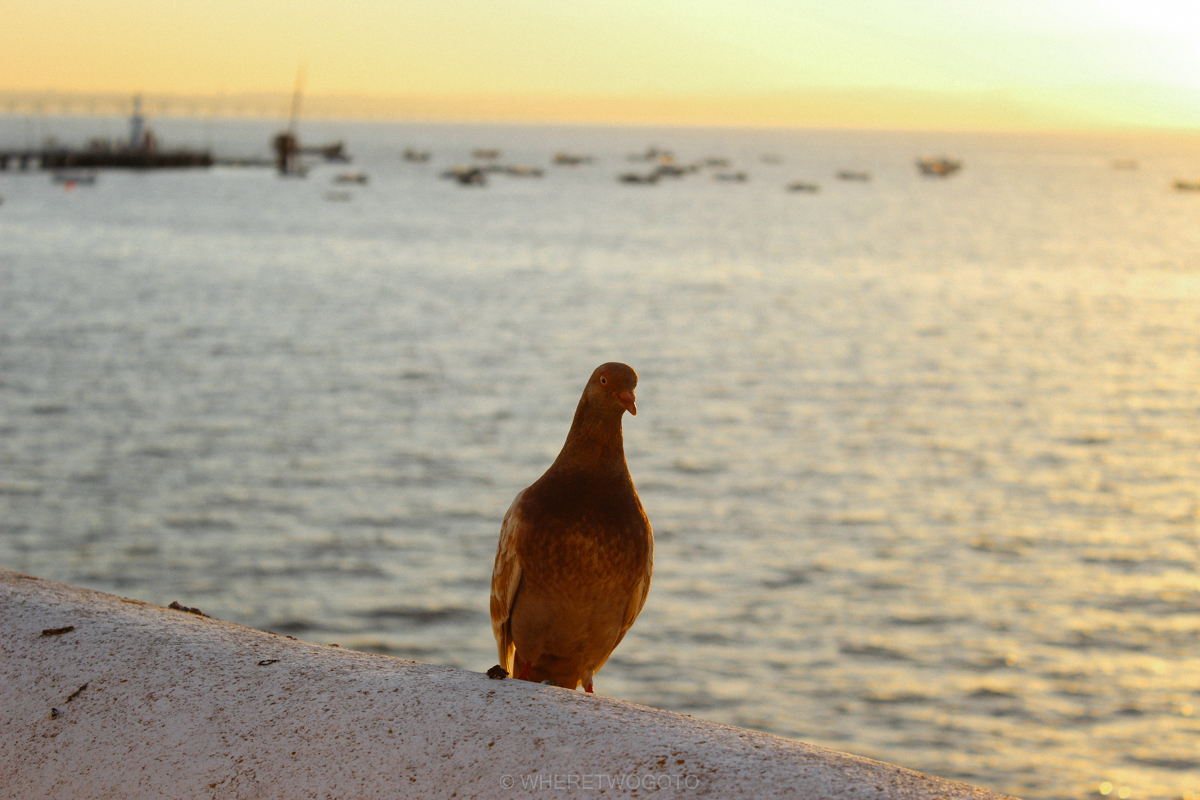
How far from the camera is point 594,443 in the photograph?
166 inches

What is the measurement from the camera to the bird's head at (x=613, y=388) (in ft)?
13.8

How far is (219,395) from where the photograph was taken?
28.0 metres

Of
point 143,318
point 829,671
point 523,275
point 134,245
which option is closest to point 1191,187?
point 523,275

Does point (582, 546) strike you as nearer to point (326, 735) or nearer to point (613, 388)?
point (613, 388)

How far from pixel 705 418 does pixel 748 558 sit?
8.98 metres

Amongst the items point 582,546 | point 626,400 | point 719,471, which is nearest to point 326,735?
point 582,546

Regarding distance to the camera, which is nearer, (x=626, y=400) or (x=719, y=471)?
(x=626, y=400)

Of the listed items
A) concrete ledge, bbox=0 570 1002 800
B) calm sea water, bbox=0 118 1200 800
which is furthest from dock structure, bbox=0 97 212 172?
concrete ledge, bbox=0 570 1002 800

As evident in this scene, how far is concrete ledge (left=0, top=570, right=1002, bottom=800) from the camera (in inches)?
129

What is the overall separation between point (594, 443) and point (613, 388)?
0.72 feet

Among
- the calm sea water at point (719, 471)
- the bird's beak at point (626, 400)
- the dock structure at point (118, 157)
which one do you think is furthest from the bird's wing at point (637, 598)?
the dock structure at point (118, 157)

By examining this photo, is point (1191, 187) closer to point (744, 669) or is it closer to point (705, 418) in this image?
point (705, 418)

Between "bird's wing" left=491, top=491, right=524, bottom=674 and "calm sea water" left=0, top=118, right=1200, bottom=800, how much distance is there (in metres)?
9.59

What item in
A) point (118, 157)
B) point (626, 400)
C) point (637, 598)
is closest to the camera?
point (626, 400)
